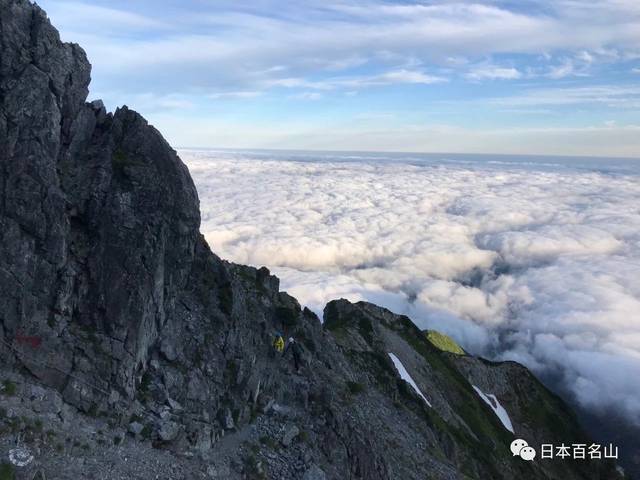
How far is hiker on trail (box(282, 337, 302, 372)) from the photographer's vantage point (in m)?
52.4

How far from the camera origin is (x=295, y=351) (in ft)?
175

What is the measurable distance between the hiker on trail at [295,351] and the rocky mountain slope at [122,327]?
2.54 ft

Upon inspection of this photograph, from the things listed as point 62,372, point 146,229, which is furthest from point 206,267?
point 62,372

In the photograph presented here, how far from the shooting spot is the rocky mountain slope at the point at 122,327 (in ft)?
104

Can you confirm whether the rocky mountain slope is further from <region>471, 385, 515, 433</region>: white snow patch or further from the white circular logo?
<region>471, 385, 515, 433</region>: white snow patch

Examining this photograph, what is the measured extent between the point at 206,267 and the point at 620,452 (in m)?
209

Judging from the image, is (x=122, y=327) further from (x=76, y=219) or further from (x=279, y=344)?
(x=279, y=344)

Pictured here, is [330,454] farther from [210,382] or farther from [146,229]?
[146,229]

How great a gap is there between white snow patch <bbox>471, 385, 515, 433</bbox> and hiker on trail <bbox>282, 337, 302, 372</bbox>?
295ft

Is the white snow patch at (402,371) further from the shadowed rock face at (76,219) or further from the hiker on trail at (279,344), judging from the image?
the shadowed rock face at (76,219)

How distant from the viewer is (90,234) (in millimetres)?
37719

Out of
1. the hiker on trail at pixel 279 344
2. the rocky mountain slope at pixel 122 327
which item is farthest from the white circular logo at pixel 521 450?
the hiker on trail at pixel 279 344

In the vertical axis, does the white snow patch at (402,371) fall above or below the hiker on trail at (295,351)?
below

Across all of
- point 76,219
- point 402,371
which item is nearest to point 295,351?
point 76,219
